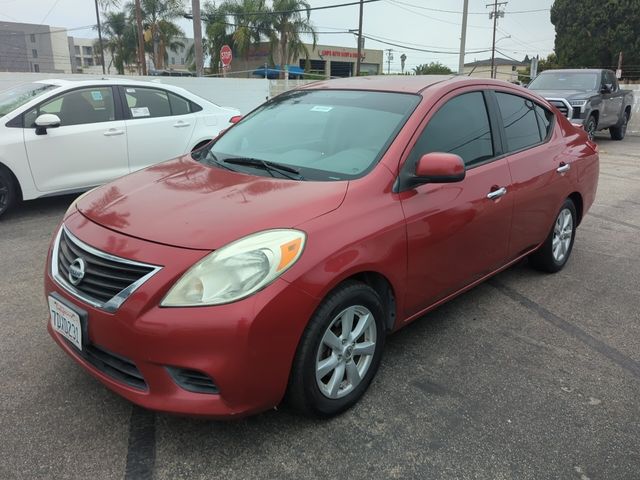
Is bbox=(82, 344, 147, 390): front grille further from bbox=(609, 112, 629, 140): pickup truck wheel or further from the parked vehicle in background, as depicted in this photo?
bbox=(609, 112, 629, 140): pickup truck wheel

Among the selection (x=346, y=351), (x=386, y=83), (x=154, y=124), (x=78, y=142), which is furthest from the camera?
(x=154, y=124)

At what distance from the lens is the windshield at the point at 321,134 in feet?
9.74

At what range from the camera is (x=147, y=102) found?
678 cm

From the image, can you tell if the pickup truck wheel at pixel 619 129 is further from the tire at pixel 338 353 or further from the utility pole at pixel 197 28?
the tire at pixel 338 353

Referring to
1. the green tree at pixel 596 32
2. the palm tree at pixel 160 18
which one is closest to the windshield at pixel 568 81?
the green tree at pixel 596 32

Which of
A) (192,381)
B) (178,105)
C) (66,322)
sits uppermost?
(178,105)

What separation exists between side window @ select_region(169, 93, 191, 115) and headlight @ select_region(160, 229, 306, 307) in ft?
17.5

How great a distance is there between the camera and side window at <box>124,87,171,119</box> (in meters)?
6.61

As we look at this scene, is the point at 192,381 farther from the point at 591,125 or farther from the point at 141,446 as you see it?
the point at 591,125

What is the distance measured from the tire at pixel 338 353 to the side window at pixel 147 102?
5061 millimetres

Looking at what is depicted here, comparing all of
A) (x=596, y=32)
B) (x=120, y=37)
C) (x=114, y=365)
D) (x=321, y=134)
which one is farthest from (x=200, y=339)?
(x=120, y=37)

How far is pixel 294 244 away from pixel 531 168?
2.33m

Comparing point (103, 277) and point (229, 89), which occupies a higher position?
point (229, 89)

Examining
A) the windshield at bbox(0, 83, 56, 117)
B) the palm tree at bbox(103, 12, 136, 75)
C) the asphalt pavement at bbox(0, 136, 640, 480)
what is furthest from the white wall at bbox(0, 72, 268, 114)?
the palm tree at bbox(103, 12, 136, 75)
